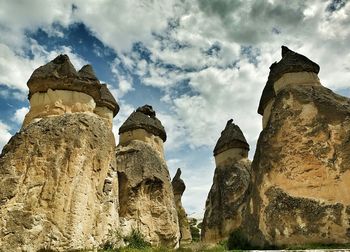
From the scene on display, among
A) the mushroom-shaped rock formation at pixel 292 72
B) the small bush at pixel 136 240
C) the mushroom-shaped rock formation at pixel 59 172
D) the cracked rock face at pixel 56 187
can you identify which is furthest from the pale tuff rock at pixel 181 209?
the cracked rock face at pixel 56 187

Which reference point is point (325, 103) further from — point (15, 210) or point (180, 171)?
point (180, 171)

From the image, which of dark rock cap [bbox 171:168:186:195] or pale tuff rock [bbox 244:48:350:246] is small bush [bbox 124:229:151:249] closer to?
pale tuff rock [bbox 244:48:350:246]

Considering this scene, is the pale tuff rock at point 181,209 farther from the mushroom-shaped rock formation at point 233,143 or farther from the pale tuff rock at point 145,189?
the pale tuff rock at point 145,189

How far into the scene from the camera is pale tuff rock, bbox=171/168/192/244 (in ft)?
78.7

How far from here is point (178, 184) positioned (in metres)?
27.6

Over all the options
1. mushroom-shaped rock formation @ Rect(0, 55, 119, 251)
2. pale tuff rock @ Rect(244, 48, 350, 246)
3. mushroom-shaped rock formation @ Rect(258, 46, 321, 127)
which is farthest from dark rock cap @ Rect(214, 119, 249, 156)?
mushroom-shaped rock formation @ Rect(0, 55, 119, 251)

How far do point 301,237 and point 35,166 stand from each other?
7.85 meters

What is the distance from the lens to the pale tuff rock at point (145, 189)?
1406 centimetres

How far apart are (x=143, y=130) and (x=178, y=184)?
11.5 meters

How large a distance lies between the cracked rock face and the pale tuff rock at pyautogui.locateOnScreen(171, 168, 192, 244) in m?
13.6

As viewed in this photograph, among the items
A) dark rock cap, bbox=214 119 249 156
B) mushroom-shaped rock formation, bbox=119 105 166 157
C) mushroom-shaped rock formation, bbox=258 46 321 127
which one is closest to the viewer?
mushroom-shaped rock formation, bbox=258 46 321 127

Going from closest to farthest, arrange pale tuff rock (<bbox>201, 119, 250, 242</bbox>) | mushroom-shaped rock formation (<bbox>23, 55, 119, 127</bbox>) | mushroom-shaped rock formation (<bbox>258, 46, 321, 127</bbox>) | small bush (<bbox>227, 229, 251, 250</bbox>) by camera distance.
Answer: mushroom-shaped rock formation (<bbox>23, 55, 119, 127</bbox>)
small bush (<bbox>227, 229, 251, 250</bbox>)
mushroom-shaped rock formation (<bbox>258, 46, 321, 127</bbox>)
pale tuff rock (<bbox>201, 119, 250, 242</bbox>)

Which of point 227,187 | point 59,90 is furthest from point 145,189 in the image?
point 227,187

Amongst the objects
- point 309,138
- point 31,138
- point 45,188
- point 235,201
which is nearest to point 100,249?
point 45,188
